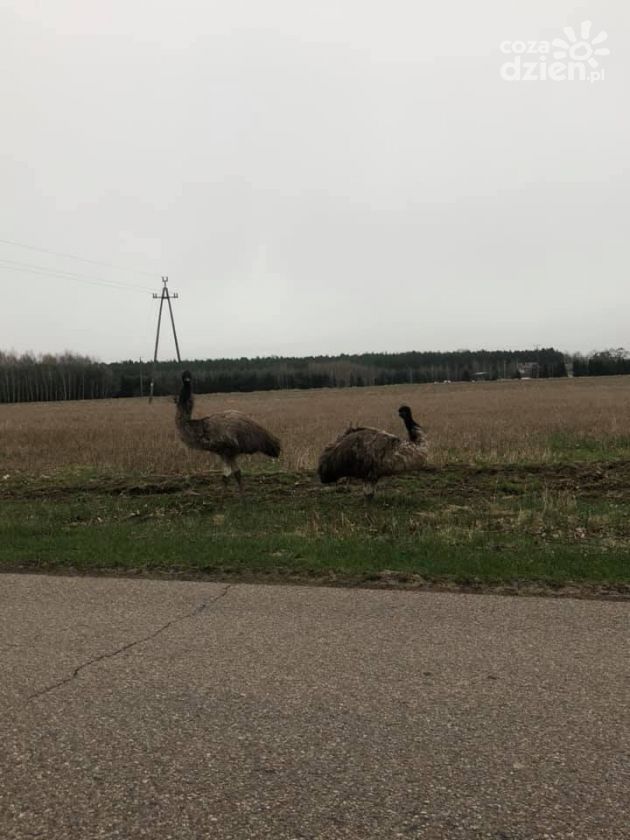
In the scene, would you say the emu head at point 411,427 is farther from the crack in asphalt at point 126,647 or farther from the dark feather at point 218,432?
the crack in asphalt at point 126,647

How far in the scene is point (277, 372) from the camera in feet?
433

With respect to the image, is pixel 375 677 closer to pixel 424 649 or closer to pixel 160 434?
pixel 424 649

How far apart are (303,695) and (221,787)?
3.56 feet

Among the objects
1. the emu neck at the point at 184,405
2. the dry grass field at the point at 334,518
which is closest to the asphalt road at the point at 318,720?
the dry grass field at the point at 334,518

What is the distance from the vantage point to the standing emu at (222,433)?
45.7 ft

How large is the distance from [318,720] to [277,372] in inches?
5050

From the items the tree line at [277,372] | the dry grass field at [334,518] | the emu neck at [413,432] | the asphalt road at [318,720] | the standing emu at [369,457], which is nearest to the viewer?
the asphalt road at [318,720]

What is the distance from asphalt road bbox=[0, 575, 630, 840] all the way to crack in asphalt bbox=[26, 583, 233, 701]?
0.07 feet

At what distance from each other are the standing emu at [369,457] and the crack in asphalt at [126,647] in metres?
5.46

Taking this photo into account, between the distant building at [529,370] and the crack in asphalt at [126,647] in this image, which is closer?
the crack in asphalt at [126,647]

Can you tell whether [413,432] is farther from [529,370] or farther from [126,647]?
[529,370]

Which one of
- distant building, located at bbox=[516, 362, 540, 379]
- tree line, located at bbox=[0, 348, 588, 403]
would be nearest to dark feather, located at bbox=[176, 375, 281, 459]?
tree line, located at bbox=[0, 348, 588, 403]

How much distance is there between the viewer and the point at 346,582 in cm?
732

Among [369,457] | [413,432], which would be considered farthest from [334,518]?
[413,432]
